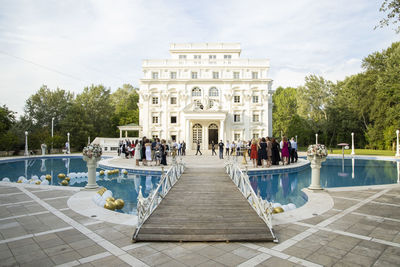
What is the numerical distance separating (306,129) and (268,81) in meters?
15.7

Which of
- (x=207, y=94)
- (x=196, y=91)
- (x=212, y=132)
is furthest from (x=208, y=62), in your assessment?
(x=212, y=132)

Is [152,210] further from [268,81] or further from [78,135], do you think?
[78,135]

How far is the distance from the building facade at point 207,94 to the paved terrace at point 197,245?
27.7 metres

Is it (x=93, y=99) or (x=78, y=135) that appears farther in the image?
(x=93, y=99)

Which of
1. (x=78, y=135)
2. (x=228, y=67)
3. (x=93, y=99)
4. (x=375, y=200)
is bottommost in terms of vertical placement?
(x=375, y=200)

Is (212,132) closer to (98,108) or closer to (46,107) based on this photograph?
(98,108)

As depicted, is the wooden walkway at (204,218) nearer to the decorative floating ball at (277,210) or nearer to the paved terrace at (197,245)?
the paved terrace at (197,245)

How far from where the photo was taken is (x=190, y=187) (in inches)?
338

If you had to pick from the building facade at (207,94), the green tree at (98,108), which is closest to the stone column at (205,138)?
the building facade at (207,94)

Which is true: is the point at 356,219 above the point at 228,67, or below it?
below

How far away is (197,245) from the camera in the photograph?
4.56m

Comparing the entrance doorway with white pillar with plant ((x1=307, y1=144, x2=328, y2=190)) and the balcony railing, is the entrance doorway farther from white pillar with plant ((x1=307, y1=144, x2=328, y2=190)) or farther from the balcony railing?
white pillar with plant ((x1=307, y1=144, x2=328, y2=190))

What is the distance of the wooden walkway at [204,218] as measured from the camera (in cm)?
481


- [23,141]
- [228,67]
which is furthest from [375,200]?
[23,141]
